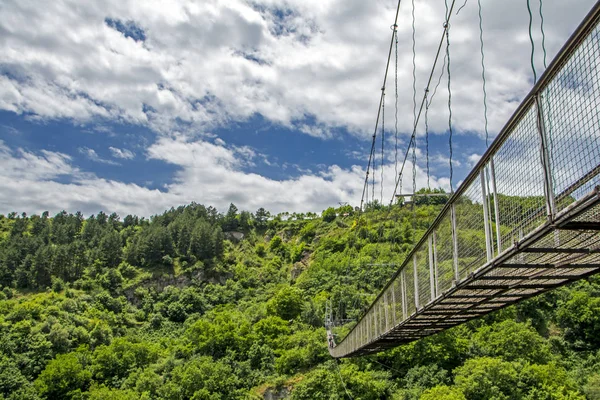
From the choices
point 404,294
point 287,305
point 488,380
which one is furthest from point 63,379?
point 404,294

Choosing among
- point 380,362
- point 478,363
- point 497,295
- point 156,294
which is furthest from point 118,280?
point 497,295

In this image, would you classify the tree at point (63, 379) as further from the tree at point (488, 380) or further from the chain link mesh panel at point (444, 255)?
the chain link mesh panel at point (444, 255)

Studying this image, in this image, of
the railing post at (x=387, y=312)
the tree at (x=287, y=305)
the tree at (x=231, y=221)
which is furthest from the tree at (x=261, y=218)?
the railing post at (x=387, y=312)

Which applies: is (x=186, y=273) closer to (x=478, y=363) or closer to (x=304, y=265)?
(x=304, y=265)

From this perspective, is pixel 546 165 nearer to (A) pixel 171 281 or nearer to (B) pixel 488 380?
(B) pixel 488 380

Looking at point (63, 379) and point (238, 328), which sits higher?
point (238, 328)

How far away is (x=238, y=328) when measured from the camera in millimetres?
46000

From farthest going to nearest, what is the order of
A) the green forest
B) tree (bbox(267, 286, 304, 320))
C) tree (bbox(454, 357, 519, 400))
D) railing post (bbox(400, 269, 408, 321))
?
1. tree (bbox(267, 286, 304, 320))
2. the green forest
3. tree (bbox(454, 357, 519, 400))
4. railing post (bbox(400, 269, 408, 321))

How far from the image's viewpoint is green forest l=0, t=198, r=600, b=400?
30.1 meters

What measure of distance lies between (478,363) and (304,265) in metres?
49.3

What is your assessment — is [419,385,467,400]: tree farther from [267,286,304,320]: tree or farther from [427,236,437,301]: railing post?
[267,286,304,320]: tree

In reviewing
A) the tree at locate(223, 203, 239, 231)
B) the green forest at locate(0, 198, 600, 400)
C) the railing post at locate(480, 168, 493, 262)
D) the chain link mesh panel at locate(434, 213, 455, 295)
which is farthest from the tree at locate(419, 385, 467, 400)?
the tree at locate(223, 203, 239, 231)

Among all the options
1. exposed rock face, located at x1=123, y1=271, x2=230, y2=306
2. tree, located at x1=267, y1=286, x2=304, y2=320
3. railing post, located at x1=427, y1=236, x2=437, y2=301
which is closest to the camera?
railing post, located at x1=427, y1=236, x2=437, y2=301

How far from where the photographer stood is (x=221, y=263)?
77.2 m
